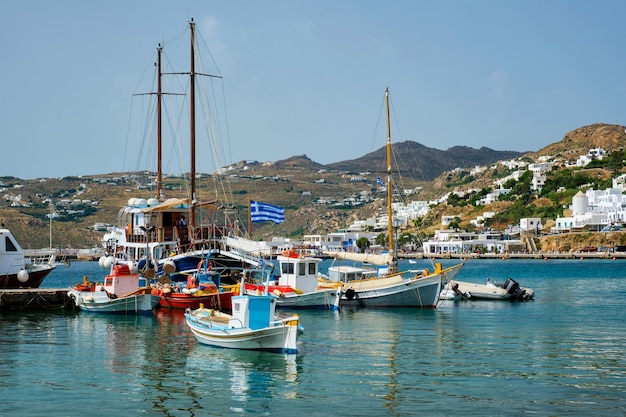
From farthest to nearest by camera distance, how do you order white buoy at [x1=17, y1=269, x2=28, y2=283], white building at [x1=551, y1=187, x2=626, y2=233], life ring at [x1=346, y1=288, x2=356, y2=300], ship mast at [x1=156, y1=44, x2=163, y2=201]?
white building at [x1=551, y1=187, x2=626, y2=233] → ship mast at [x1=156, y1=44, x2=163, y2=201] → white buoy at [x1=17, y1=269, x2=28, y2=283] → life ring at [x1=346, y1=288, x2=356, y2=300]

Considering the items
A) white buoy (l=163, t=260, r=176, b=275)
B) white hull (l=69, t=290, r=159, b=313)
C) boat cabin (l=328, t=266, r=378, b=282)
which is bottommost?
white hull (l=69, t=290, r=159, b=313)

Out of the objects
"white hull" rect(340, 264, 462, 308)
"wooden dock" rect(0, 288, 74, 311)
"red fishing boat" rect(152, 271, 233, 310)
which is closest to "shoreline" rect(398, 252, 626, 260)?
"white hull" rect(340, 264, 462, 308)

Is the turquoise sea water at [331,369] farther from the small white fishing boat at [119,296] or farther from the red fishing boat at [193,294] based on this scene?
the red fishing boat at [193,294]

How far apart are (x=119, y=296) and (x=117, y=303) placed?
1.10 meters

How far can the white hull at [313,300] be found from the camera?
4259cm

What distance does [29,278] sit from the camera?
165ft

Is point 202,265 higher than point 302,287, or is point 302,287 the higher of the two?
point 202,265

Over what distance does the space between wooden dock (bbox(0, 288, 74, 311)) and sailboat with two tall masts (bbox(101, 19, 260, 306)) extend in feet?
15.6

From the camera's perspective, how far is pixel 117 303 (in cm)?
4119

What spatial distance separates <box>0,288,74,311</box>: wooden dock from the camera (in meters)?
44.1

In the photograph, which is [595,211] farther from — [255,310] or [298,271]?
[255,310]

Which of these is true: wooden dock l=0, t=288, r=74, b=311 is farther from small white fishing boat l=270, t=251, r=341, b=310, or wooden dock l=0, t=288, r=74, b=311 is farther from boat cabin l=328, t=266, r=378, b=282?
boat cabin l=328, t=266, r=378, b=282

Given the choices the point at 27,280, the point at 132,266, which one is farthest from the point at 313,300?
the point at 27,280

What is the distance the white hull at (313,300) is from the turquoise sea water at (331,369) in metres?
2.99
